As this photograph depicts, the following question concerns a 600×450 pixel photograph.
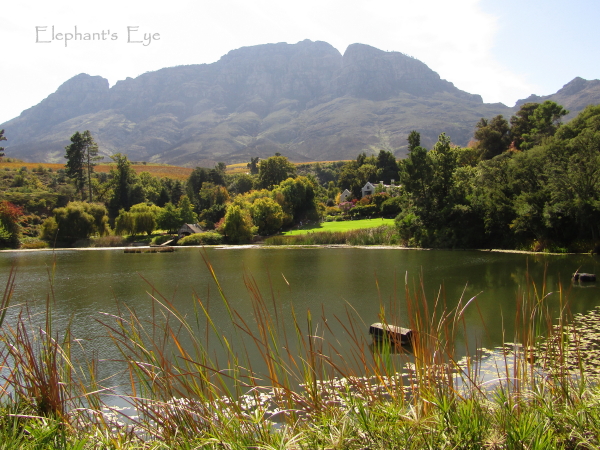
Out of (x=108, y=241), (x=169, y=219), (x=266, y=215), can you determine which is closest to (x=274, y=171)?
(x=266, y=215)

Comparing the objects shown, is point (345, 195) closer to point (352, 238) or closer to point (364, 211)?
point (364, 211)

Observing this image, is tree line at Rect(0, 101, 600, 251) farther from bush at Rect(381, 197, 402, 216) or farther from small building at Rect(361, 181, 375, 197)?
small building at Rect(361, 181, 375, 197)

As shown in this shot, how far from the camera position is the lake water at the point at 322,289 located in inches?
401

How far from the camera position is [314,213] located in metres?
57.0

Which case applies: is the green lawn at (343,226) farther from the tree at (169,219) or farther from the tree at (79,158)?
the tree at (79,158)

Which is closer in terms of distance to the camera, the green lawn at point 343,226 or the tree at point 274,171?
the green lawn at point 343,226

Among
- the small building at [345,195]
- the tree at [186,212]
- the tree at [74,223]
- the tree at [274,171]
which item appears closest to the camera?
the tree at [74,223]

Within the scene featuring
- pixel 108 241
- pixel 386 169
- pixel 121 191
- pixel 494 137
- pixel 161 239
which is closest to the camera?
pixel 494 137

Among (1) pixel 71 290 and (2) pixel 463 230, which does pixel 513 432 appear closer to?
(1) pixel 71 290

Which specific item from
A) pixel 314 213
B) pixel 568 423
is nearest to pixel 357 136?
pixel 314 213

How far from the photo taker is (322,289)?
15805 mm

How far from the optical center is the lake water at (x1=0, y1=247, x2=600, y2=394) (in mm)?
10191

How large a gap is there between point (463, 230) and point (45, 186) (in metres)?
62.9

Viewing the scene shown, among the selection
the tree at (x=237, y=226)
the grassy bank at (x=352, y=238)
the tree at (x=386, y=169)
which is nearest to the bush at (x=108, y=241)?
the tree at (x=237, y=226)
